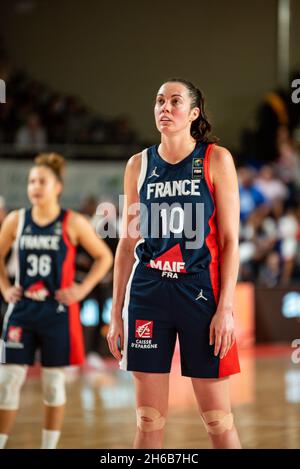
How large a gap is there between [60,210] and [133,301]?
6.37ft

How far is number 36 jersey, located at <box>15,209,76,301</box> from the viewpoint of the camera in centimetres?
572

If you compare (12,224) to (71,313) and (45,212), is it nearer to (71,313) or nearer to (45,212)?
(45,212)

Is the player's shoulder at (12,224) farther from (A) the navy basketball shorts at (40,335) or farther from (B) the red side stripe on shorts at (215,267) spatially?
(B) the red side stripe on shorts at (215,267)

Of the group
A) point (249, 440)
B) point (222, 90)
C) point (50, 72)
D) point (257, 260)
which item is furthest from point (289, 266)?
point (249, 440)

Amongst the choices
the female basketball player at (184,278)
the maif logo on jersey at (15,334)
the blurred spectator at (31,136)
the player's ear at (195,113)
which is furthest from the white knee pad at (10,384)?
the blurred spectator at (31,136)

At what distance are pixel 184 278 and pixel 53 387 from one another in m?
1.94

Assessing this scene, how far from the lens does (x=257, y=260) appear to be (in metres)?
13.5

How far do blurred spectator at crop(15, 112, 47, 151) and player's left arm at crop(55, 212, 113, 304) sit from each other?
25.1 feet

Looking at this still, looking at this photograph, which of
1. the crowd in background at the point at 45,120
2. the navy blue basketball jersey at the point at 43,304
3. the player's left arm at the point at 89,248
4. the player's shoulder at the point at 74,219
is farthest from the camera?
the crowd in background at the point at 45,120

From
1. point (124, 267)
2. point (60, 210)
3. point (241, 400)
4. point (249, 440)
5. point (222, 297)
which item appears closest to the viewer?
point (222, 297)

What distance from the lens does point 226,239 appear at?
401 centimetres

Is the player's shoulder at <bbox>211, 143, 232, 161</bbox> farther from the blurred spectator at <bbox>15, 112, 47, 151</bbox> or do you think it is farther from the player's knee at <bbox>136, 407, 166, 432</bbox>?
the blurred spectator at <bbox>15, 112, 47, 151</bbox>

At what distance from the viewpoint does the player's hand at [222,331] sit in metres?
3.93
